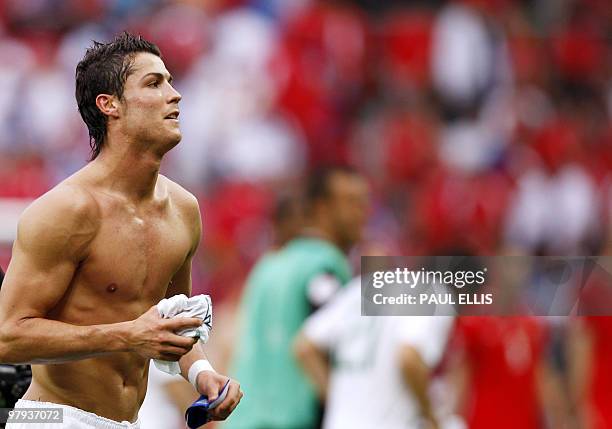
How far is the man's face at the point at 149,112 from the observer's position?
15.7ft

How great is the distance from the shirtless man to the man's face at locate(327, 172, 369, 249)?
3.60 metres

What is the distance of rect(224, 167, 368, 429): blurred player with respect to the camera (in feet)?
27.6

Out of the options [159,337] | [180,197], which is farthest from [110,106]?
[159,337]

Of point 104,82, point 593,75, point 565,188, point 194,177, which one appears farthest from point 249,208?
point 104,82

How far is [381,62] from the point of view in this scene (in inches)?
584

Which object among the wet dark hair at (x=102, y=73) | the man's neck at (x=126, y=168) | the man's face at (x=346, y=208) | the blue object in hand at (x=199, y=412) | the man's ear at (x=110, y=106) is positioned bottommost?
the blue object in hand at (x=199, y=412)

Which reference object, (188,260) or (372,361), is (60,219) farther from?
(372,361)

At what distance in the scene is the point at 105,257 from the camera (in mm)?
4742

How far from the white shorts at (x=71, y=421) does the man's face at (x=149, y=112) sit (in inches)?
36.5

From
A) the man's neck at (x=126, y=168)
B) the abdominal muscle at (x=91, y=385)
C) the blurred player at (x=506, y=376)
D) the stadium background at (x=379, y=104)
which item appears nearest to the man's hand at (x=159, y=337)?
the abdominal muscle at (x=91, y=385)

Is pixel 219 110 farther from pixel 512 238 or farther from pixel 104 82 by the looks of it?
pixel 104 82

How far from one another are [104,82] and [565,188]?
9.58 metres

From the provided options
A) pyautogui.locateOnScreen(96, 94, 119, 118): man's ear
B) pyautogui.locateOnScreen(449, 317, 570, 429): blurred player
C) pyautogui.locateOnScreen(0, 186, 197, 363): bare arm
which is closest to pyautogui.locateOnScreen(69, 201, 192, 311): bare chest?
pyautogui.locateOnScreen(0, 186, 197, 363): bare arm

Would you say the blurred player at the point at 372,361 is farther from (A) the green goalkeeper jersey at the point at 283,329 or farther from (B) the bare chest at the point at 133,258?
(B) the bare chest at the point at 133,258
